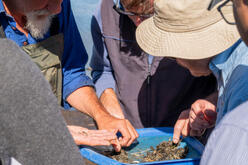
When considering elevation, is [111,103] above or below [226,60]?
below

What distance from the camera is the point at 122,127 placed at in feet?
6.98

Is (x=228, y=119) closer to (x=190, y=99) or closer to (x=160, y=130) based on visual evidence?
(x=160, y=130)

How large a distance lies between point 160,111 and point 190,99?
258 millimetres

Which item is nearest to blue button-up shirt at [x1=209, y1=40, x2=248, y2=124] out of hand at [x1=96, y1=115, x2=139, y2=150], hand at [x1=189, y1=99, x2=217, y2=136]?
hand at [x1=189, y1=99, x2=217, y2=136]

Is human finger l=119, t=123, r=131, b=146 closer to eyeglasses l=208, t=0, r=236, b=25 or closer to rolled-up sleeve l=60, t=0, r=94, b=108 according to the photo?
rolled-up sleeve l=60, t=0, r=94, b=108

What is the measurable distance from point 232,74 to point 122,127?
2.89ft

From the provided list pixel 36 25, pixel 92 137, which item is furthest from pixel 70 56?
pixel 92 137

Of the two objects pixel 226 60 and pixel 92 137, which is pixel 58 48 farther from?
pixel 226 60

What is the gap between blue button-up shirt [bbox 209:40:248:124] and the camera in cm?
127

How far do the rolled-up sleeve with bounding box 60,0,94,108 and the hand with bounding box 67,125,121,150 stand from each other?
57 centimetres

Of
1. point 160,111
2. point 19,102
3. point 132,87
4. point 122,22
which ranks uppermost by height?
point 19,102

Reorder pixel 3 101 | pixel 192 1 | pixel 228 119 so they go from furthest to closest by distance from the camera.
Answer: pixel 192 1, pixel 228 119, pixel 3 101

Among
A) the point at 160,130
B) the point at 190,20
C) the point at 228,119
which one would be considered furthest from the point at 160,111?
the point at 228,119

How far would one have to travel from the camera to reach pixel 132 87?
2.63m
